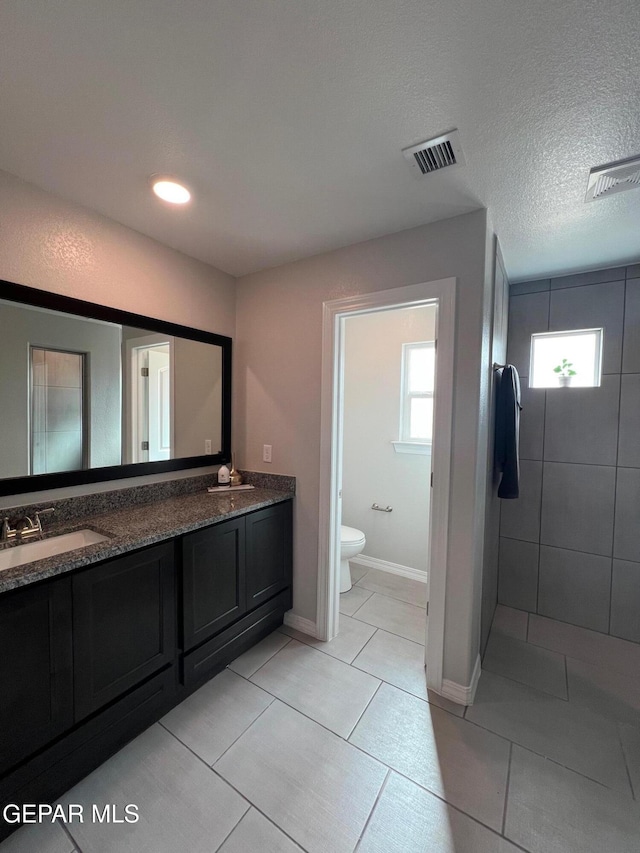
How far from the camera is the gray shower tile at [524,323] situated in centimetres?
254

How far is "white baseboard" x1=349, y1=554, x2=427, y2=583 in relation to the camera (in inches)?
118

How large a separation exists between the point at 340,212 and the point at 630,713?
2.85 meters

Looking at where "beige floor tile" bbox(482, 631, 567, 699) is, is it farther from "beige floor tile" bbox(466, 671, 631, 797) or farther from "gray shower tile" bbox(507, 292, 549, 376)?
"gray shower tile" bbox(507, 292, 549, 376)

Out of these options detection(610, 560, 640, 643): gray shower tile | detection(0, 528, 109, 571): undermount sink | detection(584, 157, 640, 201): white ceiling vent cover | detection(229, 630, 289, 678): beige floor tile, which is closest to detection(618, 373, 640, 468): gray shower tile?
detection(610, 560, 640, 643): gray shower tile

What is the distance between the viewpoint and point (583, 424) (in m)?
2.42

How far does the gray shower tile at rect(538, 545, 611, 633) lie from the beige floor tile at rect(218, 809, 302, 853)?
2.23 metres

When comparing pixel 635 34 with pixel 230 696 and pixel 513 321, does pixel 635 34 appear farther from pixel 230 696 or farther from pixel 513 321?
pixel 230 696

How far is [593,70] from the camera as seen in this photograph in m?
0.98

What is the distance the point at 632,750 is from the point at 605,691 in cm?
37

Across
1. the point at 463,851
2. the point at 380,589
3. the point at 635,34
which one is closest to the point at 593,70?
the point at 635,34

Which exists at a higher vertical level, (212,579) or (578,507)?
(578,507)

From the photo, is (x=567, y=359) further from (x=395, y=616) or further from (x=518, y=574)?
(x=395, y=616)

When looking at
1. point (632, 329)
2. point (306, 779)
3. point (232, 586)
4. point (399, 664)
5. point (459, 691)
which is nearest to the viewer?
point (306, 779)

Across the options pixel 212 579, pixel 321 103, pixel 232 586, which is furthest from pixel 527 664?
pixel 321 103
